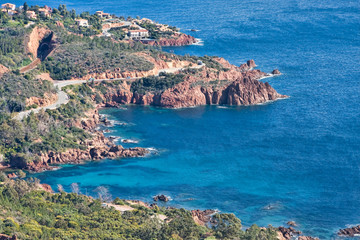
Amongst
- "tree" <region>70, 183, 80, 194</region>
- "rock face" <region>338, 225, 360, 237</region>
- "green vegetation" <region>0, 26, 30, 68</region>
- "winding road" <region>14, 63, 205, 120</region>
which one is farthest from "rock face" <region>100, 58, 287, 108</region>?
"rock face" <region>338, 225, 360, 237</region>

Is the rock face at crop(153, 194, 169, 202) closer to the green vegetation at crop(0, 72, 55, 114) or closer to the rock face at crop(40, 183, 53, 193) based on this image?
the rock face at crop(40, 183, 53, 193)

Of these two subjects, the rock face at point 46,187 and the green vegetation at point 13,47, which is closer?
the rock face at point 46,187

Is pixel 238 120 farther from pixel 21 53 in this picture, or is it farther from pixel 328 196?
pixel 21 53

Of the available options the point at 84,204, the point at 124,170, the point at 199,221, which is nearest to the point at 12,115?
the point at 124,170

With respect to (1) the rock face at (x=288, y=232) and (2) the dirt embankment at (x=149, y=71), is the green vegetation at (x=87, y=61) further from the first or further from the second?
(1) the rock face at (x=288, y=232)

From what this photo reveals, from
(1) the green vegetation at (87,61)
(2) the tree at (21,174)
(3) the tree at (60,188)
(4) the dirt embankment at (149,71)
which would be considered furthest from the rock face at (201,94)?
(3) the tree at (60,188)
